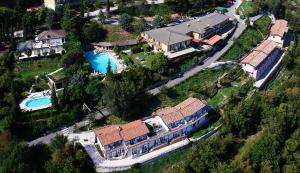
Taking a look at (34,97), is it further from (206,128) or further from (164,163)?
(206,128)

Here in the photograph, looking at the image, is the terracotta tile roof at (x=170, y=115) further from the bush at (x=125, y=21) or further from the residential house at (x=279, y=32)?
the residential house at (x=279, y=32)

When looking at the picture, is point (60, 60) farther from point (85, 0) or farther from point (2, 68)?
point (85, 0)

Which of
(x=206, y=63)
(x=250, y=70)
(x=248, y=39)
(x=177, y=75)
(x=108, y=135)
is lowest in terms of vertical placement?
(x=108, y=135)

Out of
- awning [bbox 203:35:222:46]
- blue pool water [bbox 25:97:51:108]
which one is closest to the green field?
awning [bbox 203:35:222:46]

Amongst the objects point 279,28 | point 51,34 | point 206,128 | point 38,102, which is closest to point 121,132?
point 38,102

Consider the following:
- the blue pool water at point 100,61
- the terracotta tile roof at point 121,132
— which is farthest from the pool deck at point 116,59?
the terracotta tile roof at point 121,132

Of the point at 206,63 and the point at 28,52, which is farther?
the point at 206,63

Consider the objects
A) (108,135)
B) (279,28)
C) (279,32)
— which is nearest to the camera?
(108,135)

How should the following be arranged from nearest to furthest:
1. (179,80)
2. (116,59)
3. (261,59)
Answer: (179,80), (116,59), (261,59)
